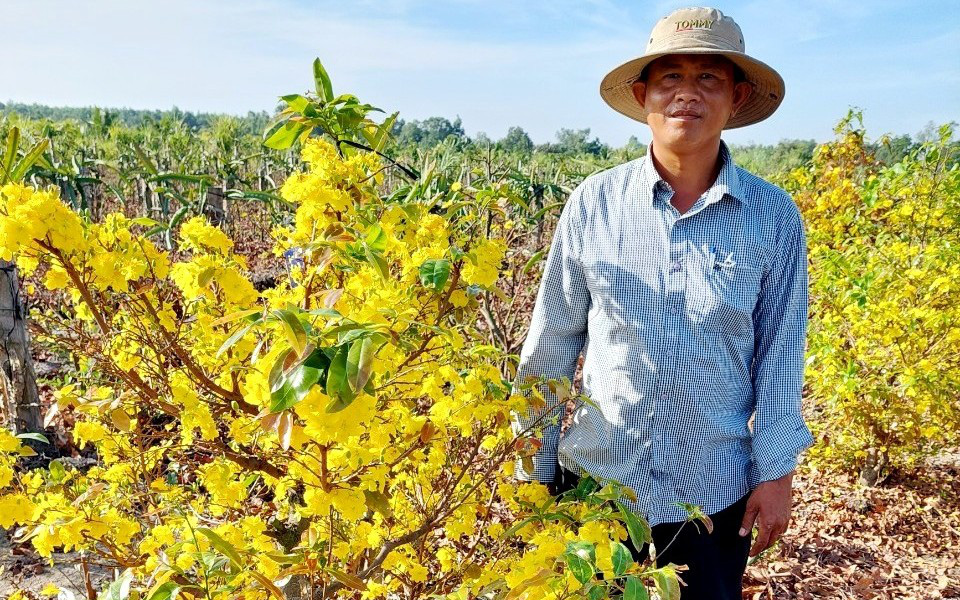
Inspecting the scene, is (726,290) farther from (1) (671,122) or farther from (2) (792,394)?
(1) (671,122)

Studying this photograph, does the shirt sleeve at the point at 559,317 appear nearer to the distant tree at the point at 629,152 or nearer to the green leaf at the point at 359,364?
the green leaf at the point at 359,364

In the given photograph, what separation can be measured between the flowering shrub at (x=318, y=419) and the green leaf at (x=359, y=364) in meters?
0.12

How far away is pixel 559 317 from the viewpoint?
5.70 ft

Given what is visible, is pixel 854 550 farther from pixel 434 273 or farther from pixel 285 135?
pixel 285 135

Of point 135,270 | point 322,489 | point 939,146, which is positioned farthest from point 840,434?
point 135,270

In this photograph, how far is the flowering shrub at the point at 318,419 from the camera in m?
1.10

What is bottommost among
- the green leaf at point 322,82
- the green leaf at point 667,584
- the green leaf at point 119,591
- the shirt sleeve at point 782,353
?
the green leaf at point 119,591

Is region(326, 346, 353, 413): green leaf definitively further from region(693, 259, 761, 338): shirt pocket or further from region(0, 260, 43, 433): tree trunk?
region(0, 260, 43, 433): tree trunk

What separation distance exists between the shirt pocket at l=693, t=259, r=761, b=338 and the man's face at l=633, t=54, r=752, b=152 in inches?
12.2

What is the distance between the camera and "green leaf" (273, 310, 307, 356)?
78cm

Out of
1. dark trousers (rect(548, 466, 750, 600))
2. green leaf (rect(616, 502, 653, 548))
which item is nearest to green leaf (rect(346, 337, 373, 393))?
green leaf (rect(616, 502, 653, 548))

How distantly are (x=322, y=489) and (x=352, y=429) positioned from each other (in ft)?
0.90

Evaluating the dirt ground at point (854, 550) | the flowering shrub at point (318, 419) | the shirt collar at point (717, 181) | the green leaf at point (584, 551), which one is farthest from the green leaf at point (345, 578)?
the dirt ground at point (854, 550)

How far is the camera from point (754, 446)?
1607 millimetres
